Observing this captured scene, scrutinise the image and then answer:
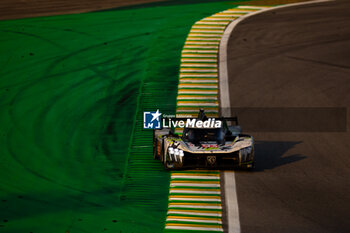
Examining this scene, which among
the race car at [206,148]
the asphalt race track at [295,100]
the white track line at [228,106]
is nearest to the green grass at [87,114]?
the race car at [206,148]

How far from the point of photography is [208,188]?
14656 millimetres

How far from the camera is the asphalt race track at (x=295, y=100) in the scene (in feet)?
42.5

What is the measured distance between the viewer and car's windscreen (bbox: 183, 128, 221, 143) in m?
16.3

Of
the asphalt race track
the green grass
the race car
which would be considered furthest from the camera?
the race car

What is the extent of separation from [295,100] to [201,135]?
692 centimetres

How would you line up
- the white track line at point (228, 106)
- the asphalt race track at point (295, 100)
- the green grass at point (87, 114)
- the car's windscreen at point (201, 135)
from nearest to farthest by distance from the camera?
1. the white track line at point (228, 106)
2. the asphalt race track at point (295, 100)
3. the green grass at point (87, 114)
4. the car's windscreen at point (201, 135)

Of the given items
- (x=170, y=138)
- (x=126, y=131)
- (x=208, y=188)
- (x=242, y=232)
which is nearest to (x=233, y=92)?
(x=126, y=131)

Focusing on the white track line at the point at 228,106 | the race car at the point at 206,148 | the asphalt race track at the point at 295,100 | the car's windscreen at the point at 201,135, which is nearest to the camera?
the white track line at the point at 228,106

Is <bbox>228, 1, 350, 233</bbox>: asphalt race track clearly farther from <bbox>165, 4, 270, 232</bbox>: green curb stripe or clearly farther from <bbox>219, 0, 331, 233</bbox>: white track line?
<bbox>165, 4, 270, 232</bbox>: green curb stripe

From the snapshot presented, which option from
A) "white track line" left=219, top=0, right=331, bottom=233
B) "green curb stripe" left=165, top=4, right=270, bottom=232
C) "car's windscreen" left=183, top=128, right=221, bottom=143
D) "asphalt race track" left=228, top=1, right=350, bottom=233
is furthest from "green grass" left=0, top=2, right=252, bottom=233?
"asphalt race track" left=228, top=1, right=350, bottom=233

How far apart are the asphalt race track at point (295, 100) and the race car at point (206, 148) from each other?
1.89 feet

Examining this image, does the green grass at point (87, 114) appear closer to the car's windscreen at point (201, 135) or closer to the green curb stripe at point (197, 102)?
the green curb stripe at point (197, 102)

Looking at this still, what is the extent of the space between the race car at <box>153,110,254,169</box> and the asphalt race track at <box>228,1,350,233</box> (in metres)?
0.58

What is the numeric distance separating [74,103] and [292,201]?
10576 mm
